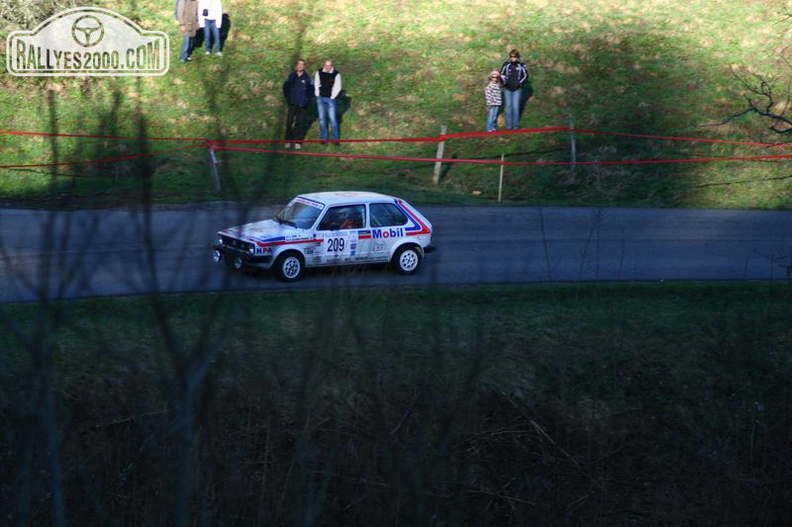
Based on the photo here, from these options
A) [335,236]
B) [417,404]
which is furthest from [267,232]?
[417,404]

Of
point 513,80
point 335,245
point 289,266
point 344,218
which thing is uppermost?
point 513,80

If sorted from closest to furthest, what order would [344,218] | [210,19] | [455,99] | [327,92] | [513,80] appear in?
1. [344,218]
2. [327,92]
3. [513,80]
4. [210,19]
5. [455,99]

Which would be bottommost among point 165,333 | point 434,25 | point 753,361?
point 753,361

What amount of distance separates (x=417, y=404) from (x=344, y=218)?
24.5 feet

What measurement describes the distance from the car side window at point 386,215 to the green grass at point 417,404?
1.70 meters

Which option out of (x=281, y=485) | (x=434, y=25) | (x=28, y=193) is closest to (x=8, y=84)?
(x=28, y=193)

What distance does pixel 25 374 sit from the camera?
520cm

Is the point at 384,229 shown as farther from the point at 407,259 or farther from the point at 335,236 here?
the point at 335,236

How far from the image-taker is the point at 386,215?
14695 millimetres

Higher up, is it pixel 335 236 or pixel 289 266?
pixel 335 236

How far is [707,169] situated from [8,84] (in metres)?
17.2

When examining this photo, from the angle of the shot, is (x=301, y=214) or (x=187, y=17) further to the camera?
(x=187, y=17)

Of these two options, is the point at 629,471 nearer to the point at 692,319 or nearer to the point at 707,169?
the point at 692,319

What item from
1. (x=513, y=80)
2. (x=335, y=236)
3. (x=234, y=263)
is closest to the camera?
(x=234, y=263)
